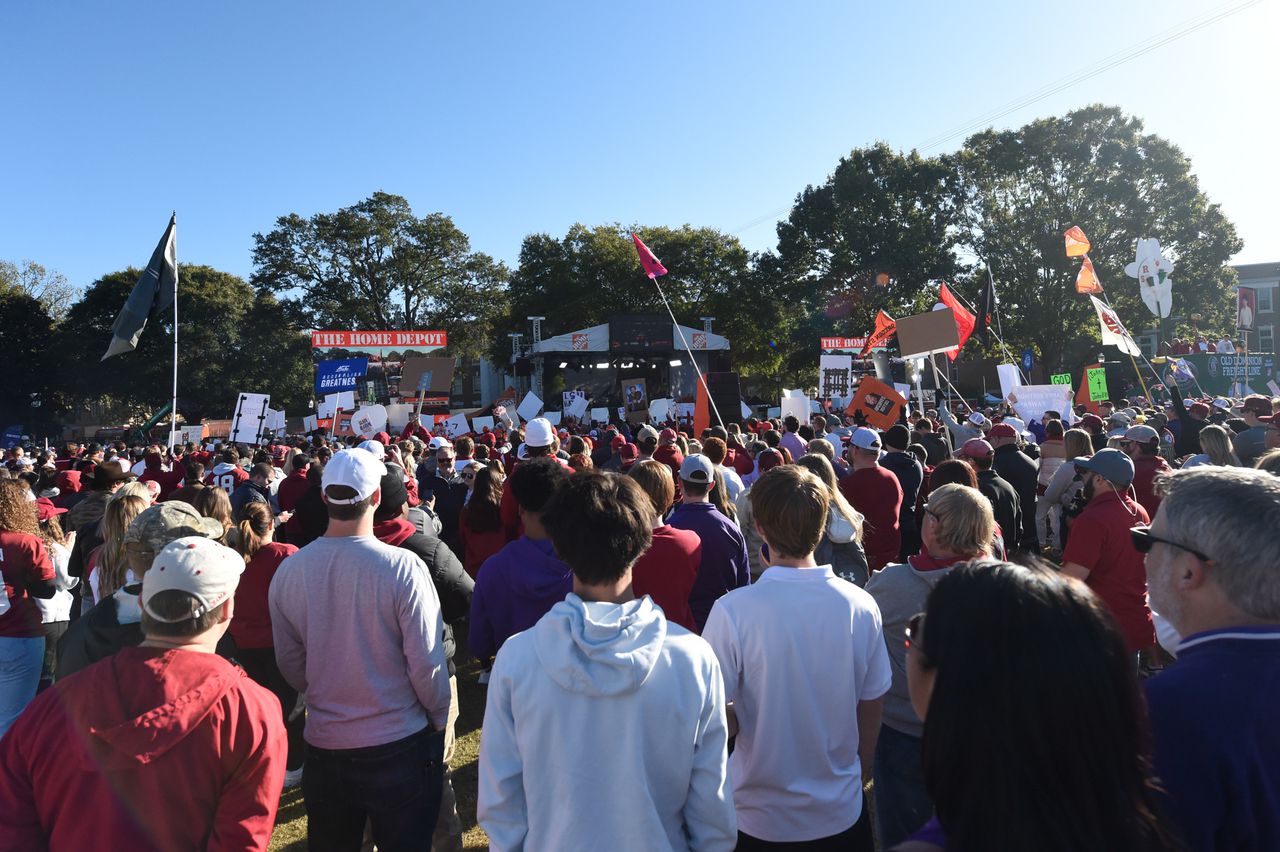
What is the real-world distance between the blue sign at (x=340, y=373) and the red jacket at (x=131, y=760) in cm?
1855

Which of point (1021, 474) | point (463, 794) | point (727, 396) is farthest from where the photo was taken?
point (727, 396)

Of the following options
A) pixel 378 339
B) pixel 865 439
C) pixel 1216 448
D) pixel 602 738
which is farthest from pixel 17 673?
pixel 378 339

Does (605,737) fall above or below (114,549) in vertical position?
below

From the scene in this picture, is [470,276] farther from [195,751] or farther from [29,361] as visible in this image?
[195,751]

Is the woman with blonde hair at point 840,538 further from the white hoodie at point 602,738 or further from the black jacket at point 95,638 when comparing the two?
the black jacket at point 95,638

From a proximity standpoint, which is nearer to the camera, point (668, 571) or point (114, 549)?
point (668, 571)

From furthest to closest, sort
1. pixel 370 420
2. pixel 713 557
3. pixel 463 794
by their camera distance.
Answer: pixel 370 420, pixel 463 794, pixel 713 557

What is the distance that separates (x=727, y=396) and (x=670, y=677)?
18184 mm

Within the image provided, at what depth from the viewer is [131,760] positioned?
1765mm

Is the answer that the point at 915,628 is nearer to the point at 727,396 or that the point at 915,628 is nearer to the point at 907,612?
the point at 907,612

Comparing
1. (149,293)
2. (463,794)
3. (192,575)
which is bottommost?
(463,794)

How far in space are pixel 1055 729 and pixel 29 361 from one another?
49.7 m

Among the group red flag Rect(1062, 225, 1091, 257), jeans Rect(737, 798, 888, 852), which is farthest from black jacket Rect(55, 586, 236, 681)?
red flag Rect(1062, 225, 1091, 257)

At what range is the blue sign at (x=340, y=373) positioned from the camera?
19.5 meters
